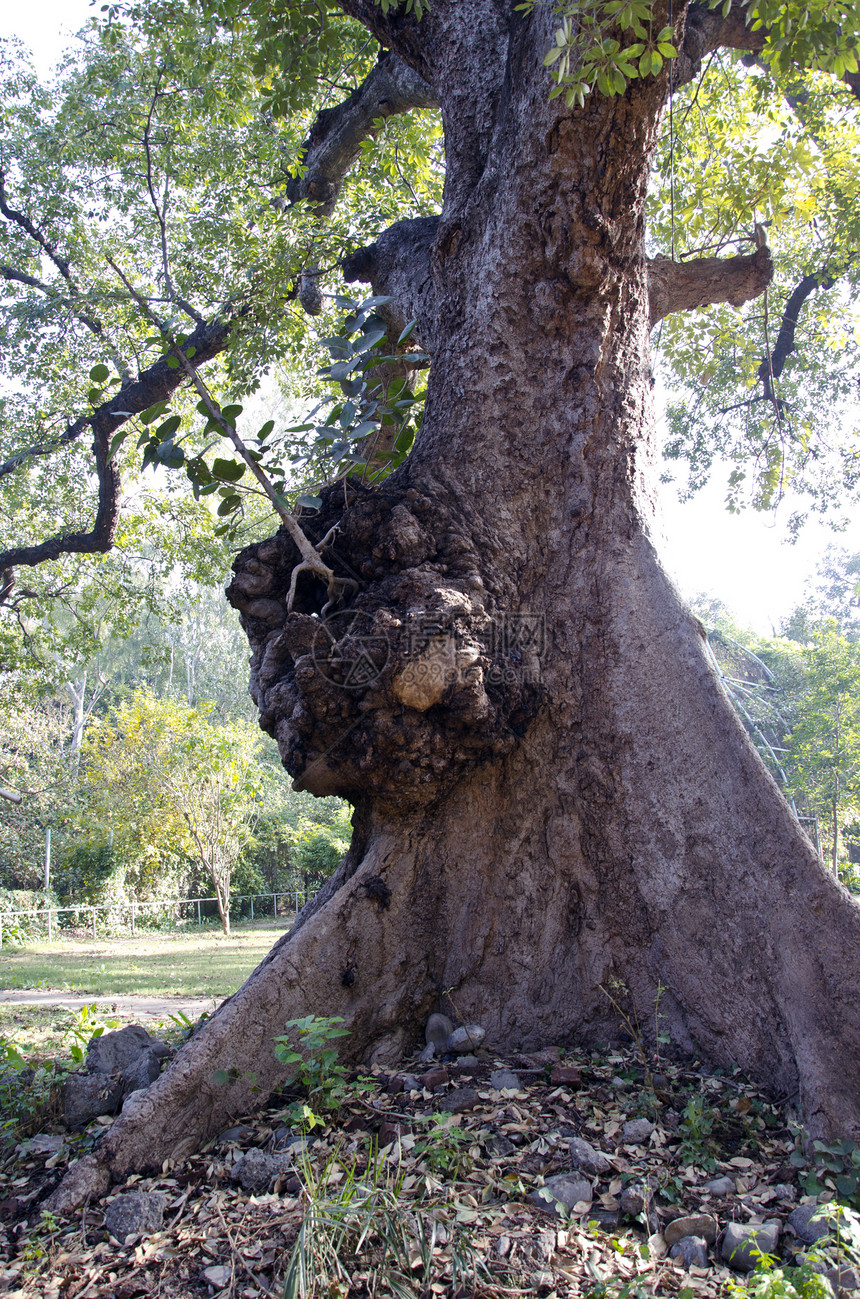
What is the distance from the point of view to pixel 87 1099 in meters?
2.83

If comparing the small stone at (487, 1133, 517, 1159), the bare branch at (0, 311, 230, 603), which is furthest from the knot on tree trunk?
the bare branch at (0, 311, 230, 603)

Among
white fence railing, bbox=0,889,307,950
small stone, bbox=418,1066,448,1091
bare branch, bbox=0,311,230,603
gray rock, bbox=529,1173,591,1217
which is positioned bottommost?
white fence railing, bbox=0,889,307,950

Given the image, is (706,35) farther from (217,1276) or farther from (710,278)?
(217,1276)

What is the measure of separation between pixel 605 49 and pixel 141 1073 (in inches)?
162

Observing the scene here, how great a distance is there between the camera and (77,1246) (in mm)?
2068

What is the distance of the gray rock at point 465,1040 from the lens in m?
2.93

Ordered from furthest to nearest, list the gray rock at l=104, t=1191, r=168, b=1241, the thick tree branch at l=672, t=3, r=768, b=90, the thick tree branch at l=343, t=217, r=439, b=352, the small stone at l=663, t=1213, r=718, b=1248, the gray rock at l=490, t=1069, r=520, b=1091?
the thick tree branch at l=672, t=3, r=768, b=90, the thick tree branch at l=343, t=217, r=439, b=352, the gray rock at l=490, t=1069, r=520, b=1091, the gray rock at l=104, t=1191, r=168, b=1241, the small stone at l=663, t=1213, r=718, b=1248

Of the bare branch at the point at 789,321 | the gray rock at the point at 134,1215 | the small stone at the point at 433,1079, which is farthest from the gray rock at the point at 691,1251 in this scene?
the bare branch at the point at 789,321

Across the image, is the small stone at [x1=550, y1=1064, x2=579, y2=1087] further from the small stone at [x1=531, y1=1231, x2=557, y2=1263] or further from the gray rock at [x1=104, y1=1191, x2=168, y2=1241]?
the gray rock at [x1=104, y1=1191, x2=168, y2=1241]

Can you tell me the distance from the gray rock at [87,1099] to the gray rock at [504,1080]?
4.72ft

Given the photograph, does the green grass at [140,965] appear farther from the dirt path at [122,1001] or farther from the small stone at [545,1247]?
the small stone at [545,1247]

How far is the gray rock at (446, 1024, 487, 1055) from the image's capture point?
9.62ft

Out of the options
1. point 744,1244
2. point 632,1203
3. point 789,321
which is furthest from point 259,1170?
point 789,321

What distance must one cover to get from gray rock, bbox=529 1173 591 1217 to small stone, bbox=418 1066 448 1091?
24.7 inches
